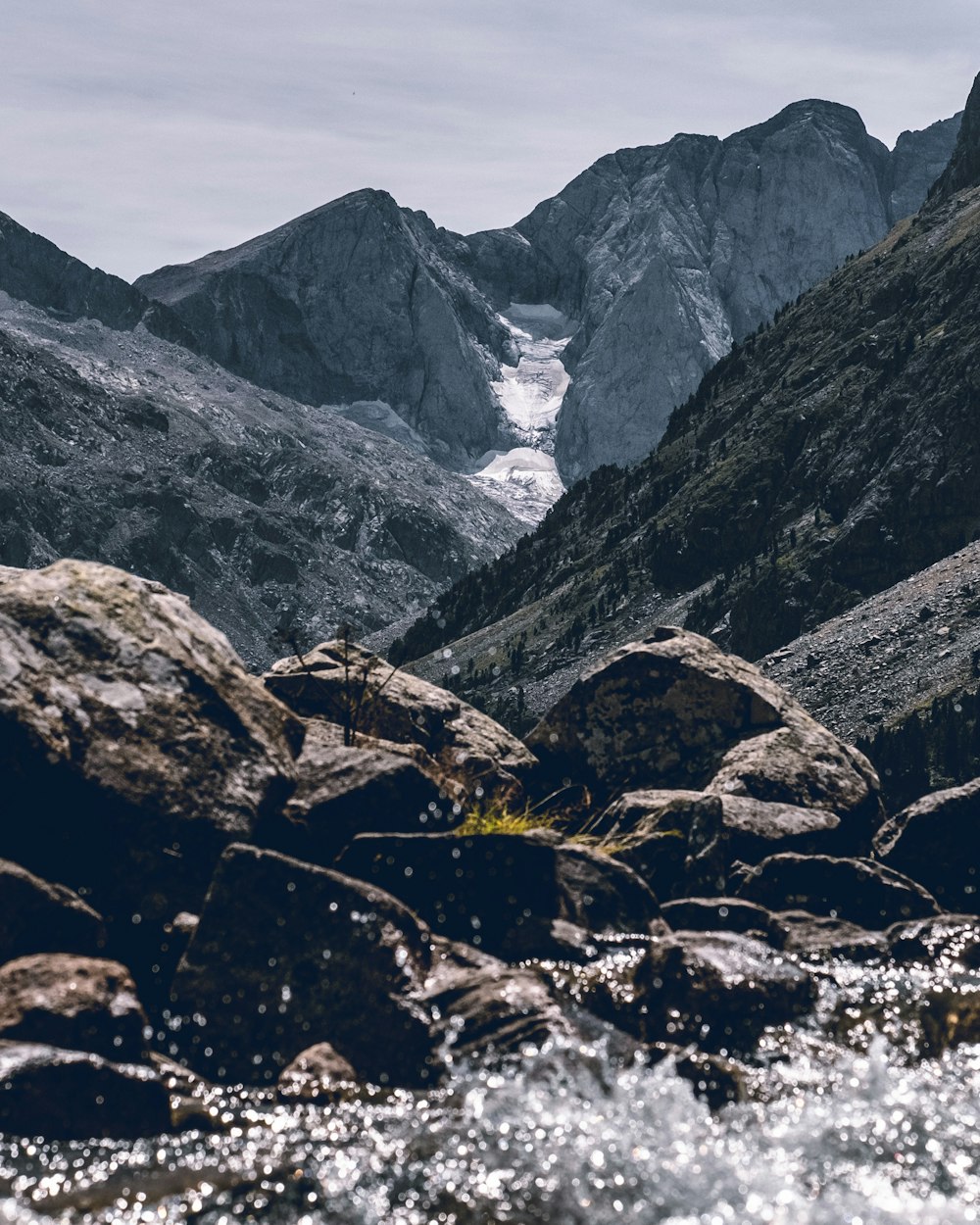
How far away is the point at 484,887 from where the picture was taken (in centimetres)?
1842

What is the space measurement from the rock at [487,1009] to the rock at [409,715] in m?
5.65

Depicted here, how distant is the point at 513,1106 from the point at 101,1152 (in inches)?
166

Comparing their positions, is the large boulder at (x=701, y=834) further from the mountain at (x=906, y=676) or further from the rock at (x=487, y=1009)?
the mountain at (x=906, y=676)

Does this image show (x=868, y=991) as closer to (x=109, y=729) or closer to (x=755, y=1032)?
(x=755, y=1032)

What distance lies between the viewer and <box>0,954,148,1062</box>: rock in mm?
14219

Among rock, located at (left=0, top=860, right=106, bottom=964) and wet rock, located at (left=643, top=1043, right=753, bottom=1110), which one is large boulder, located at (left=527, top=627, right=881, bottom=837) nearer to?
wet rock, located at (left=643, top=1043, right=753, bottom=1110)

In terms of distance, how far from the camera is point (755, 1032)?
16.6 meters

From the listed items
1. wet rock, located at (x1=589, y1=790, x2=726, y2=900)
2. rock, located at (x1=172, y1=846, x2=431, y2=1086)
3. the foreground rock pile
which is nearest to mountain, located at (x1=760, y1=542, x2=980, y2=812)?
wet rock, located at (x1=589, y1=790, x2=726, y2=900)

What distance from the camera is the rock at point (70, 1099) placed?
13.7 m

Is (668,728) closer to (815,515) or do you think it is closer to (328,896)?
(328,896)

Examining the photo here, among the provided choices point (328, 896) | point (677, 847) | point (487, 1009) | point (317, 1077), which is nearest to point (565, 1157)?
point (487, 1009)

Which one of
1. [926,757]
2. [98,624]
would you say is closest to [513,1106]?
[98,624]

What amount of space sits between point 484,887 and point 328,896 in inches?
104

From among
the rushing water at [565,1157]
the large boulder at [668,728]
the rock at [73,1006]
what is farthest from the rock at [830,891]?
the rock at [73,1006]
